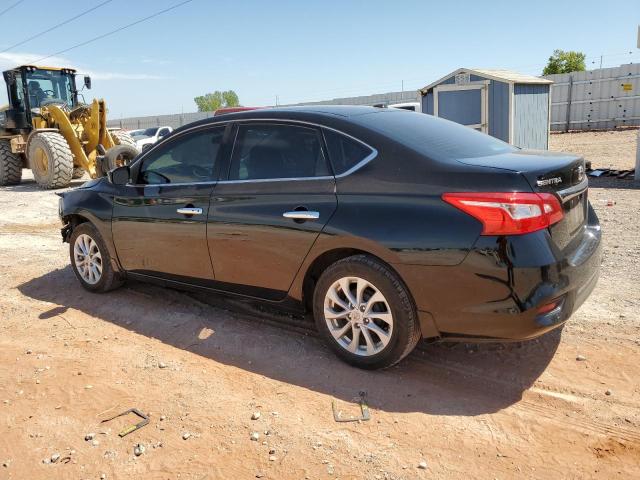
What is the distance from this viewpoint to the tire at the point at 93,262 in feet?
17.2

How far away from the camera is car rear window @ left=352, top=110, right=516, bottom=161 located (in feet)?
11.4

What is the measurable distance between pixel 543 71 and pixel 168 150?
1518 inches

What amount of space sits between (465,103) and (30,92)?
39.0 feet

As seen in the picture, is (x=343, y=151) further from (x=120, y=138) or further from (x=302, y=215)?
(x=120, y=138)

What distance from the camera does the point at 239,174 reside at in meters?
4.13

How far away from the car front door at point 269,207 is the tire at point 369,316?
290 mm

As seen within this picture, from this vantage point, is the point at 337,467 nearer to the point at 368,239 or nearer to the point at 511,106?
the point at 368,239

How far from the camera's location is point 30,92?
15703 millimetres

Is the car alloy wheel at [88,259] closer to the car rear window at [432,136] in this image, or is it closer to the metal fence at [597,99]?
the car rear window at [432,136]

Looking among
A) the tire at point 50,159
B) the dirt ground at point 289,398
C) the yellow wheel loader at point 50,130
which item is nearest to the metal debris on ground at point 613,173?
the dirt ground at point 289,398

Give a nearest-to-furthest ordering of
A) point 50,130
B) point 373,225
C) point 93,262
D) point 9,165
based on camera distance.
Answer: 1. point 373,225
2. point 93,262
3. point 50,130
4. point 9,165

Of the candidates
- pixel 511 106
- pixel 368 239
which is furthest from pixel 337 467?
pixel 511 106

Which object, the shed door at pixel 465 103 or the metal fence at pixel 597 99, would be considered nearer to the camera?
the shed door at pixel 465 103

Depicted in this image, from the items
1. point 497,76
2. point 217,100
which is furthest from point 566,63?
point 217,100
